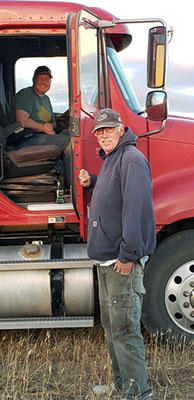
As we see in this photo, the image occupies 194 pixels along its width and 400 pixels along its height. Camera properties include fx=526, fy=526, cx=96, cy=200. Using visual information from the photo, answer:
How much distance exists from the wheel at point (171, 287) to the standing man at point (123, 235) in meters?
0.95

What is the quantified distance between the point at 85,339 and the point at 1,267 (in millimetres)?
997

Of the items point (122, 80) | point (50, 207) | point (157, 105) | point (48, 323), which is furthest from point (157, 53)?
point (48, 323)

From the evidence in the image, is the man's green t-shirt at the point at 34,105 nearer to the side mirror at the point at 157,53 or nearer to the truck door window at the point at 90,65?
the truck door window at the point at 90,65

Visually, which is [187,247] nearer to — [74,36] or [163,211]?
[163,211]

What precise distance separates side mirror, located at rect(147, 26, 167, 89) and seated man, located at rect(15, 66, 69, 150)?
1.21 m

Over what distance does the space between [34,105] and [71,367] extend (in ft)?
8.22

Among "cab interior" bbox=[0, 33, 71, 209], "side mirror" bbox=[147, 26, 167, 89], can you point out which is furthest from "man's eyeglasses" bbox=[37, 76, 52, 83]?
"side mirror" bbox=[147, 26, 167, 89]

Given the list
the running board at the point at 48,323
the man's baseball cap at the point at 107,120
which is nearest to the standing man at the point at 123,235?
the man's baseball cap at the point at 107,120

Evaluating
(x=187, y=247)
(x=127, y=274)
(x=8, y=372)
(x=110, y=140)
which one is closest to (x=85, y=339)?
(x=8, y=372)

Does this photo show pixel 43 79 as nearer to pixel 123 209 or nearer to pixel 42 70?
pixel 42 70

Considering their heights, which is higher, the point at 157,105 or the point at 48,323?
the point at 157,105

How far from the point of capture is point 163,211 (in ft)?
13.9

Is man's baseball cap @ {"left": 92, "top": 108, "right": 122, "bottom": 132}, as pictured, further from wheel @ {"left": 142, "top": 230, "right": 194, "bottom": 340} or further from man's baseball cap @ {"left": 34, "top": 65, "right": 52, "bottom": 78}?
man's baseball cap @ {"left": 34, "top": 65, "right": 52, "bottom": 78}

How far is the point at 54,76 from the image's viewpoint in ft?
17.2
